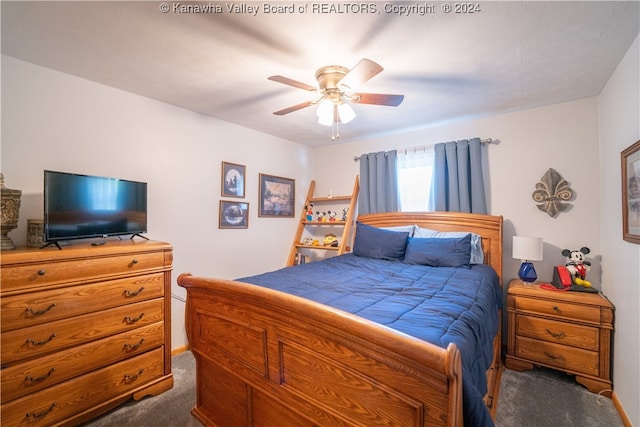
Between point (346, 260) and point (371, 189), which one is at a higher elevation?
point (371, 189)

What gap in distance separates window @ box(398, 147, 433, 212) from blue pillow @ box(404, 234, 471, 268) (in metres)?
0.76

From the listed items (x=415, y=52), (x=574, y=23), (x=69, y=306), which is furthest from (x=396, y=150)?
(x=69, y=306)

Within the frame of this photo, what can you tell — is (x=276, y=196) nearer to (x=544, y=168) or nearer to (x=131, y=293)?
(x=131, y=293)

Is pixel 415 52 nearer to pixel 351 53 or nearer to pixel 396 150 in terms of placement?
pixel 351 53

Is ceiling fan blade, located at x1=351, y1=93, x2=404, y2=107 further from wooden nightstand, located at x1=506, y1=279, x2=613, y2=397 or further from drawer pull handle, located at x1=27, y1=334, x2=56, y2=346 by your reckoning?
drawer pull handle, located at x1=27, y1=334, x2=56, y2=346

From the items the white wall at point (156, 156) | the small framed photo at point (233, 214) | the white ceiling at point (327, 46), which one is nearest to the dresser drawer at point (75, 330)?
the white wall at point (156, 156)

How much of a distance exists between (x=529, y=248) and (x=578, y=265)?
0.42 metres

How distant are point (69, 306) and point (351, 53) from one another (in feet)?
7.85

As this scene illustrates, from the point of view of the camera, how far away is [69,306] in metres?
1.65

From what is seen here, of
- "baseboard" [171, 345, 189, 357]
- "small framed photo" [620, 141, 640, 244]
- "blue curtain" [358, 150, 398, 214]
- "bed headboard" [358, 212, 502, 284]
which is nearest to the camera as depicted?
"small framed photo" [620, 141, 640, 244]

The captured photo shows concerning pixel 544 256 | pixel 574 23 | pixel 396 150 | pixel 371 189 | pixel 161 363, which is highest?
pixel 574 23

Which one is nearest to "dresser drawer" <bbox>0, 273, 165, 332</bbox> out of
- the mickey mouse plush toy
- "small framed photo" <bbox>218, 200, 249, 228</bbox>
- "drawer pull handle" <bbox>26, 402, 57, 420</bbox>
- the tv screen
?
the tv screen

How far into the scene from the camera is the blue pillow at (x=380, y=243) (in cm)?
279

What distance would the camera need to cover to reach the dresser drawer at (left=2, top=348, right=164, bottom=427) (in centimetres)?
149
